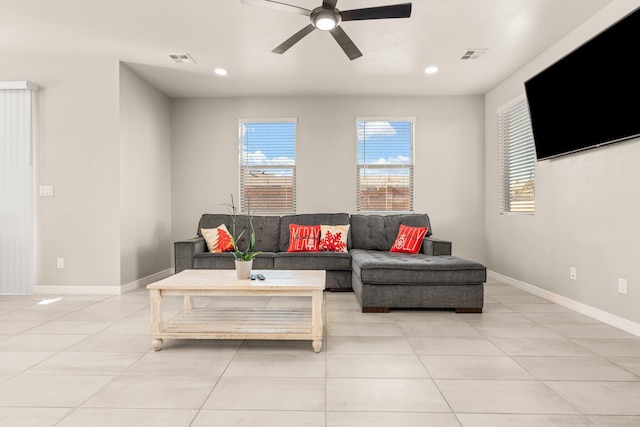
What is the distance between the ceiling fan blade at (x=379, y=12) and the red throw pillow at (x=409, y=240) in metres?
2.62

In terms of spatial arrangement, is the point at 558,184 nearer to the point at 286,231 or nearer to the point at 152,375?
the point at 286,231

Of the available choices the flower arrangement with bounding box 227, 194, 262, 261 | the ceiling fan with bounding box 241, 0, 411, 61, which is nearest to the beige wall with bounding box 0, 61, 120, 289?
the flower arrangement with bounding box 227, 194, 262, 261

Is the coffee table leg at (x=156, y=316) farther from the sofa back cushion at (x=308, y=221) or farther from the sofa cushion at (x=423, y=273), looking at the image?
the sofa back cushion at (x=308, y=221)

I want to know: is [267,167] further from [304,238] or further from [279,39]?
[279,39]

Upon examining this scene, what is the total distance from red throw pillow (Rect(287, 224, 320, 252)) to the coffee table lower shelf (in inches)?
66.4

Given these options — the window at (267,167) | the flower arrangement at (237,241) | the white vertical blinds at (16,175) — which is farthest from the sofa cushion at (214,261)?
the white vertical blinds at (16,175)

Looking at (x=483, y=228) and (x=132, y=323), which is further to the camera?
(x=483, y=228)

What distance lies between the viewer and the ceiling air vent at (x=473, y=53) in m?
3.88

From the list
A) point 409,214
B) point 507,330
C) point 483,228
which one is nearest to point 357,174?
point 409,214

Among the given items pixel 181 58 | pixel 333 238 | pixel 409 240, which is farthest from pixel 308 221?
pixel 181 58

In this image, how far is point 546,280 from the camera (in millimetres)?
3947

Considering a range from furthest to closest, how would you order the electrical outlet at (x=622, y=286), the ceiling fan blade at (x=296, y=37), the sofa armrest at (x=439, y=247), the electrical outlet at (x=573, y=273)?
the sofa armrest at (x=439, y=247), the electrical outlet at (x=573, y=273), the electrical outlet at (x=622, y=286), the ceiling fan blade at (x=296, y=37)

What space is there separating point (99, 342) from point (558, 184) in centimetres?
434

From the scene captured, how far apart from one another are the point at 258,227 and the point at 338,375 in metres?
3.14
